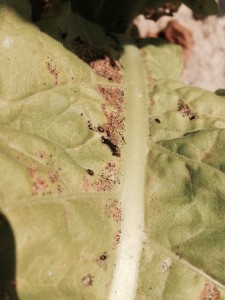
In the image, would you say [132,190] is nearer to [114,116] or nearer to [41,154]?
[114,116]

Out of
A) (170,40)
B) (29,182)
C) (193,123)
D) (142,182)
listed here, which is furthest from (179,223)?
(170,40)

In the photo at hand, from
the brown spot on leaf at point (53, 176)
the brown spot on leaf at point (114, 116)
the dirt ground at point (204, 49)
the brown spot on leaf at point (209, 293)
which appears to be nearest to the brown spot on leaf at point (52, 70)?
the brown spot on leaf at point (114, 116)

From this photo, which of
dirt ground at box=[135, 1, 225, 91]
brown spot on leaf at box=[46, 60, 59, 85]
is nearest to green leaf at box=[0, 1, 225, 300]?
brown spot on leaf at box=[46, 60, 59, 85]

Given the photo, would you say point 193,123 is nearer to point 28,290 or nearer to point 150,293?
point 150,293

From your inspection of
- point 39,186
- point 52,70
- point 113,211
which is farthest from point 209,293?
point 52,70

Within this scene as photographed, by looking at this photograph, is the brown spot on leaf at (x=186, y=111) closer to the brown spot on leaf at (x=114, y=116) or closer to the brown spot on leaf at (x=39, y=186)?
the brown spot on leaf at (x=114, y=116)

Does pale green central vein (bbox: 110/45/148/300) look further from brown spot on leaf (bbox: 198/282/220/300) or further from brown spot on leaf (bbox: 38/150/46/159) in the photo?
brown spot on leaf (bbox: 38/150/46/159)
